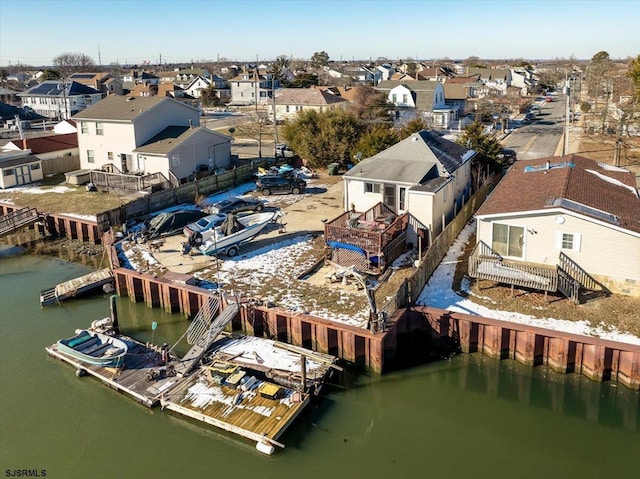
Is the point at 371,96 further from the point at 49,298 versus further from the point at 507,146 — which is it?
the point at 49,298

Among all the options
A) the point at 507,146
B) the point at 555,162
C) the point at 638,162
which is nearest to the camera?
the point at 555,162

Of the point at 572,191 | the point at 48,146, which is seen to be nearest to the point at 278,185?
the point at 572,191

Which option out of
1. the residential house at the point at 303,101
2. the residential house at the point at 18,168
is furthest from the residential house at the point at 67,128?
the residential house at the point at 303,101

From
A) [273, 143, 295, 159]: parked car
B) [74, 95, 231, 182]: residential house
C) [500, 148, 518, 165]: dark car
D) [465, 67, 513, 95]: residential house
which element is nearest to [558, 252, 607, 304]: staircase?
[500, 148, 518, 165]: dark car

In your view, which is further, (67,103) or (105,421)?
(67,103)

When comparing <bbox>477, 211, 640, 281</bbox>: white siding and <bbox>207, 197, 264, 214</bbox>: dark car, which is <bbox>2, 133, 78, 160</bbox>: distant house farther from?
<bbox>477, 211, 640, 281</bbox>: white siding

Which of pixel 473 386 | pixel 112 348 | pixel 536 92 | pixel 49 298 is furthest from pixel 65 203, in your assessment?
pixel 536 92

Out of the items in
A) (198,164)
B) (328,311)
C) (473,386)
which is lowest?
(473,386)
